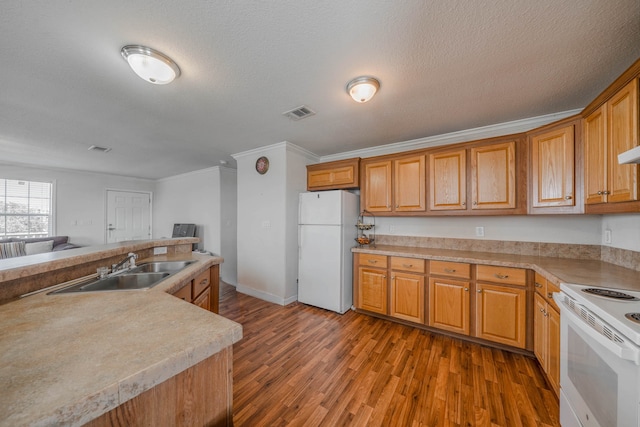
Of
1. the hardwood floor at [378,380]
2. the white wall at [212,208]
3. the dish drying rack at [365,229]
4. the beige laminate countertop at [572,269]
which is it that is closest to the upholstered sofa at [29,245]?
the white wall at [212,208]

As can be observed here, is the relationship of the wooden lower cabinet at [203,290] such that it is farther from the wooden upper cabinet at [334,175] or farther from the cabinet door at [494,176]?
the cabinet door at [494,176]

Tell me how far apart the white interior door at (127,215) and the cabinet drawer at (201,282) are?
17.1 ft

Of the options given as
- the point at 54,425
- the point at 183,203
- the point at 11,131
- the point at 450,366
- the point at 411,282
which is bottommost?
the point at 450,366

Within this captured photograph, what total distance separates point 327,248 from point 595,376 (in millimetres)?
2276

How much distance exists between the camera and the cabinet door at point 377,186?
2947mm

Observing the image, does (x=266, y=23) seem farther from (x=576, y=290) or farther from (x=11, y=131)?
(x=11, y=131)

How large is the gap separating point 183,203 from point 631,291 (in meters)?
6.43

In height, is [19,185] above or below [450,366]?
above

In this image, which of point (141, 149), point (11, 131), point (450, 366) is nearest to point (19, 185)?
point (11, 131)

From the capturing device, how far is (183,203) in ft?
17.6

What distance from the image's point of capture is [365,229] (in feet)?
10.9

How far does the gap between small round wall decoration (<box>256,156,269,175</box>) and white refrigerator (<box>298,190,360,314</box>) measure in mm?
698

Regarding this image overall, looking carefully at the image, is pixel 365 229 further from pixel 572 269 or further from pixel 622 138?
pixel 622 138

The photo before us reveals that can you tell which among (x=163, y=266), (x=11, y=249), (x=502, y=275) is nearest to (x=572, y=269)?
(x=502, y=275)
